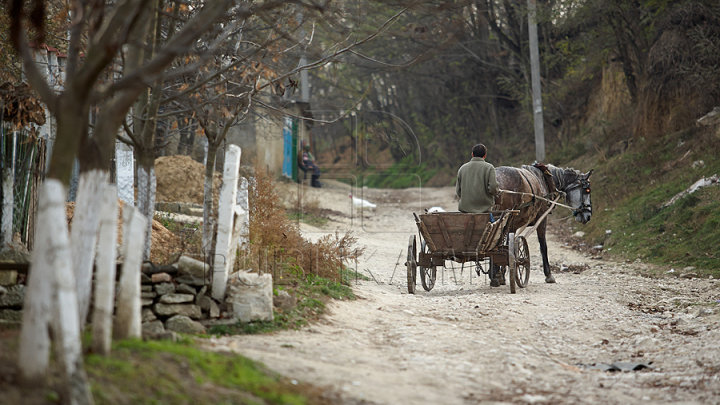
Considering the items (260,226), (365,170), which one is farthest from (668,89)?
(365,170)

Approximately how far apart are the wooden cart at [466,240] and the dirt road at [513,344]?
18.7 inches

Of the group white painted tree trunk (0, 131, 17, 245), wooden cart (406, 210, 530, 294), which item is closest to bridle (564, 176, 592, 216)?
wooden cart (406, 210, 530, 294)

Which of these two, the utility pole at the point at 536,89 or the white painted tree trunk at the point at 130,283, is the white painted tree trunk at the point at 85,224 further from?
the utility pole at the point at 536,89

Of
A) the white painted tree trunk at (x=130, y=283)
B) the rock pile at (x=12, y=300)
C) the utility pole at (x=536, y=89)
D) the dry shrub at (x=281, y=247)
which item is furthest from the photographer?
the utility pole at (x=536, y=89)

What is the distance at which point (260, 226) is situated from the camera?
29.8 feet

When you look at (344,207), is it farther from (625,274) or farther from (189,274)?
(189,274)

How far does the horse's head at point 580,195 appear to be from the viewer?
1188 centimetres

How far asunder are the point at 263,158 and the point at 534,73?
33.6ft

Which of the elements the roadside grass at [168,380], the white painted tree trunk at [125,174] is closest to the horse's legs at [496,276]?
the white painted tree trunk at [125,174]

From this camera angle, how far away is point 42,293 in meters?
3.45

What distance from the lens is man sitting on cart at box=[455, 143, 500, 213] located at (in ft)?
30.2

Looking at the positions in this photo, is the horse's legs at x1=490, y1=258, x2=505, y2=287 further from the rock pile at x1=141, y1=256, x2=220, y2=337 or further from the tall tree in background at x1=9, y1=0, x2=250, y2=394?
the tall tree in background at x1=9, y1=0, x2=250, y2=394

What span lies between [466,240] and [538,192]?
109 inches

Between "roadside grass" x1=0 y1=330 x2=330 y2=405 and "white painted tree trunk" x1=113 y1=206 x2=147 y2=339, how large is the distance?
149mm
